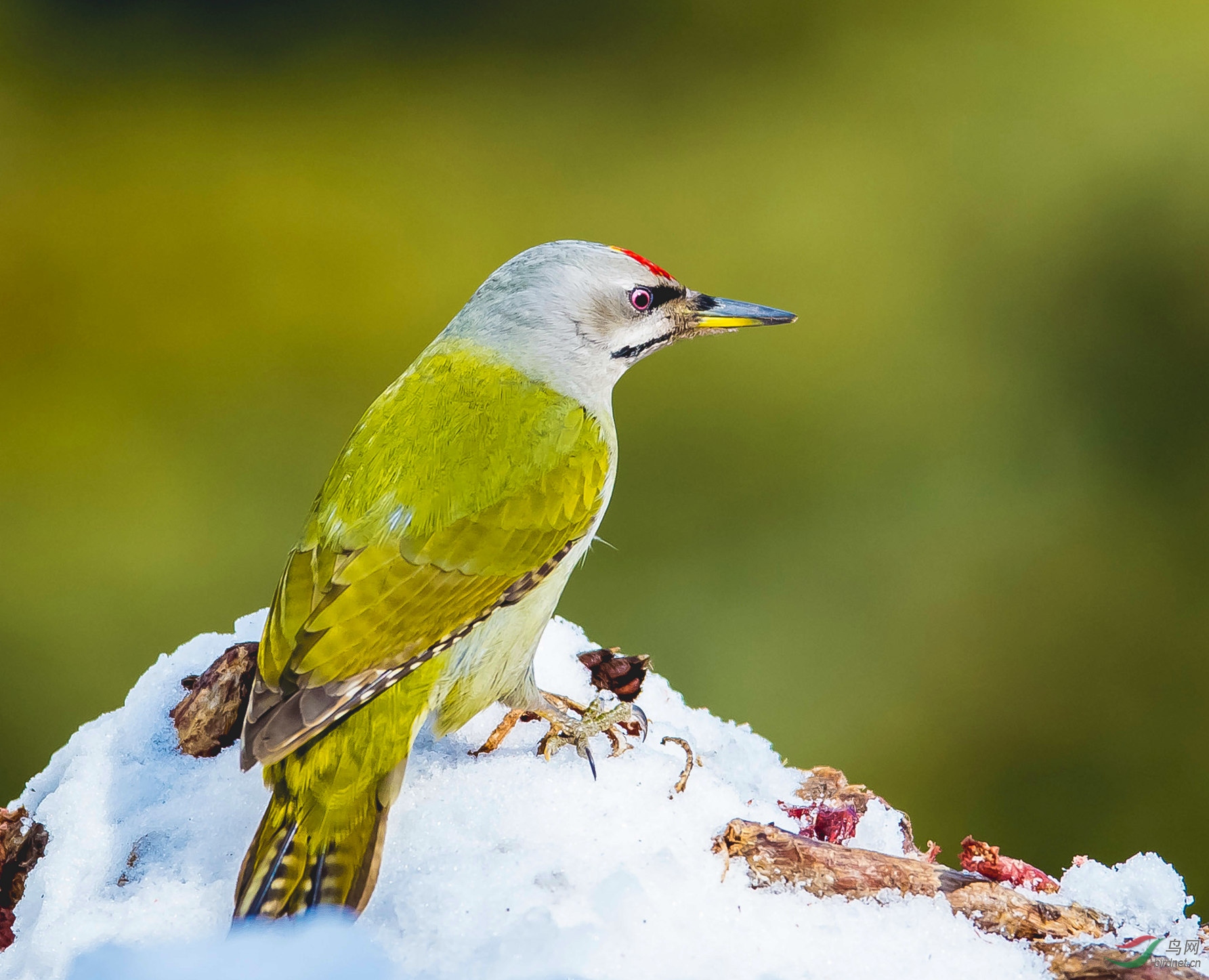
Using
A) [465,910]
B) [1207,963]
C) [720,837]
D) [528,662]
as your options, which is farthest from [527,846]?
[1207,963]

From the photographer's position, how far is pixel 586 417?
2834 mm

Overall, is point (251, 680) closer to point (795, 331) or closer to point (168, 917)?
point (168, 917)

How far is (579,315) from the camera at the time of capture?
2988 mm

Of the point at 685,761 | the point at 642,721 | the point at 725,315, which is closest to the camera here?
the point at 685,761

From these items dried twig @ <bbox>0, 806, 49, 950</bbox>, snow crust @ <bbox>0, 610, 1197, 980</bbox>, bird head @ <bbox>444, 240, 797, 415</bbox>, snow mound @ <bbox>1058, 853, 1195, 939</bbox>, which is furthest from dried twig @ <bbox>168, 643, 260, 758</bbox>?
snow mound @ <bbox>1058, 853, 1195, 939</bbox>

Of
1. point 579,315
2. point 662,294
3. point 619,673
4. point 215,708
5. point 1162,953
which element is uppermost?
point 662,294

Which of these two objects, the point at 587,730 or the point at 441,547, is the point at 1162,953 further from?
the point at 441,547

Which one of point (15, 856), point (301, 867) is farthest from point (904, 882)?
point (15, 856)

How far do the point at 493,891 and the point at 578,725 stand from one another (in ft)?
1.91

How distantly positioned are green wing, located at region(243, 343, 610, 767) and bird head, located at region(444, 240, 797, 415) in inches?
4.1

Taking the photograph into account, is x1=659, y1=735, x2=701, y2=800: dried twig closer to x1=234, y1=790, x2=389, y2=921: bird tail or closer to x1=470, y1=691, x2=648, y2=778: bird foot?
x1=470, y1=691, x2=648, y2=778: bird foot

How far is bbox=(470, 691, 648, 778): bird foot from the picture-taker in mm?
2382

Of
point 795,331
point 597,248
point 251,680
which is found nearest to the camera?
point 251,680

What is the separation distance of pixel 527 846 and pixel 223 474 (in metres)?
3.42
